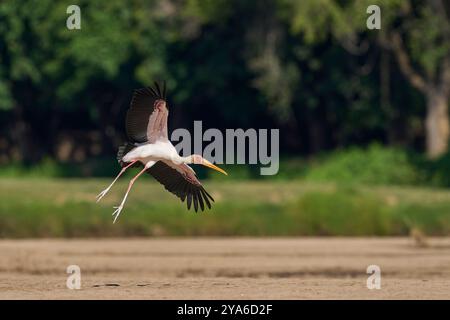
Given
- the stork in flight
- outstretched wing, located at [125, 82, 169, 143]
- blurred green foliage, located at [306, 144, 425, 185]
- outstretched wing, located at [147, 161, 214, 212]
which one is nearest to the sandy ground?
outstretched wing, located at [147, 161, 214, 212]

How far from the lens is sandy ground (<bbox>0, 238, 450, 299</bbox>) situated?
1977 cm

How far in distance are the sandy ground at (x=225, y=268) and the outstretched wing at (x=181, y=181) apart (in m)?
1.19

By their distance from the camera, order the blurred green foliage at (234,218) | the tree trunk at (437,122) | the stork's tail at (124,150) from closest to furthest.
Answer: the stork's tail at (124,150)
the blurred green foliage at (234,218)
the tree trunk at (437,122)

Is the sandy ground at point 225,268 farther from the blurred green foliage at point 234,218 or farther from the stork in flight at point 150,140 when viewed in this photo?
the stork in flight at point 150,140

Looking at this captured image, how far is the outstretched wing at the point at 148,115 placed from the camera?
18.4 metres

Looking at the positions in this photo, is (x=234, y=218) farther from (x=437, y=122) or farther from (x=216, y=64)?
(x=216, y=64)

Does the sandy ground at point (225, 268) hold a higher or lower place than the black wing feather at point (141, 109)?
lower

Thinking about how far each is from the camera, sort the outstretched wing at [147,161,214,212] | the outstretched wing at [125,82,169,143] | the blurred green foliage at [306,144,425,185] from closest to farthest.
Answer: the outstretched wing at [125,82,169,143] → the outstretched wing at [147,161,214,212] → the blurred green foliage at [306,144,425,185]

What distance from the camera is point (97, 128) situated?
57.3m

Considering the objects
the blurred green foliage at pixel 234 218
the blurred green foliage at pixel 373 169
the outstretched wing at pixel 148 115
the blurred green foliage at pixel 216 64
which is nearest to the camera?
the outstretched wing at pixel 148 115

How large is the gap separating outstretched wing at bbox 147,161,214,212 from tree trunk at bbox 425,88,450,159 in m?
26.2

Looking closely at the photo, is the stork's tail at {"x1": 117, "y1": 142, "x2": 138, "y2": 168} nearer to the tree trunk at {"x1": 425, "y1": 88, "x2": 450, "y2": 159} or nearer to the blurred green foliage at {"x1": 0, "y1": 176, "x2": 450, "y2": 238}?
the blurred green foliage at {"x1": 0, "y1": 176, "x2": 450, "y2": 238}

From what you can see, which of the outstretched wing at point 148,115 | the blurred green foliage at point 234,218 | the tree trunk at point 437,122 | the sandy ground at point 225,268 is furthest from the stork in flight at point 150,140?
the tree trunk at point 437,122

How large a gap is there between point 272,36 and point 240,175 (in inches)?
173
